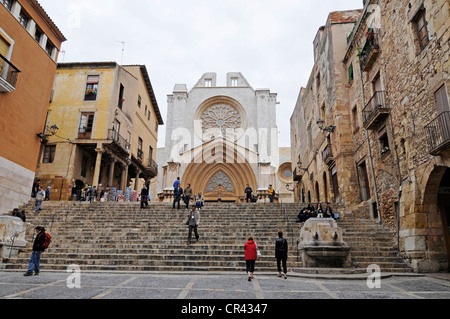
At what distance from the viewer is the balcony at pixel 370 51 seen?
12.0 m

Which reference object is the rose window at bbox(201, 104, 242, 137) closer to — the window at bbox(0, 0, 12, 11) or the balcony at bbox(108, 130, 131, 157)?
the balcony at bbox(108, 130, 131, 157)

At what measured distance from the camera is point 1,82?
1236 centimetres

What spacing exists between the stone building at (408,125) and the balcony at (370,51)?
0.12 ft

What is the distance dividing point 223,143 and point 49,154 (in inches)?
522

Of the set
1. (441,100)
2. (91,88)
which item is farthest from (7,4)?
(441,100)

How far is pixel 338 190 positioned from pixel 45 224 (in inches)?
528

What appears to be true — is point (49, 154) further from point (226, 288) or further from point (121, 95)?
point (226, 288)

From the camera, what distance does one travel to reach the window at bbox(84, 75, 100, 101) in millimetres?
21156

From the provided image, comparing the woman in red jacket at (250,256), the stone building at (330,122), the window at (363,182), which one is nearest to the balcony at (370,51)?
the stone building at (330,122)

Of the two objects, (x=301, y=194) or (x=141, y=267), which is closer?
(x=141, y=267)

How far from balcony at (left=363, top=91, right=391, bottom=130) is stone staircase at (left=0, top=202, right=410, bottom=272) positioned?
390 cm

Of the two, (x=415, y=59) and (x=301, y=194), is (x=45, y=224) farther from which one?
(x=301, y=194)

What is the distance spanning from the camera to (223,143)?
26656 mm
